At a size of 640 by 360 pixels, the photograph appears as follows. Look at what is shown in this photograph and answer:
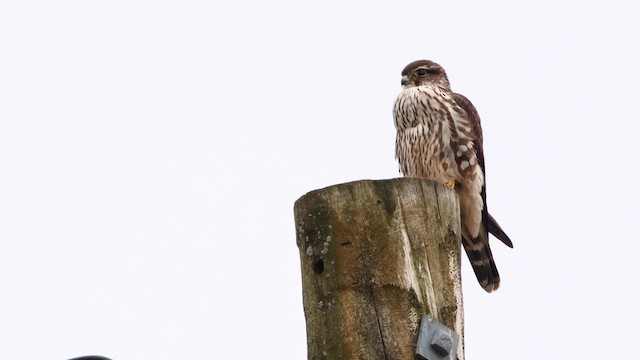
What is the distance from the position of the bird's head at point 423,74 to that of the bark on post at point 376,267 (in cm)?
317

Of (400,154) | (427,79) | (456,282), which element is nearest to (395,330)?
(456,282)

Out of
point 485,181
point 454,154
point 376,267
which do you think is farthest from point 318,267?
point 485,181

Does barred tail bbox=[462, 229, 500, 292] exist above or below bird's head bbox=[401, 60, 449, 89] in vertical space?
below

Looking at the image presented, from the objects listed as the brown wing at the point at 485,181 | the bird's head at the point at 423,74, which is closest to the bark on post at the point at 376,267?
the brown wing at the point at 485,181

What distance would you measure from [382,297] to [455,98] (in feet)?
10.5

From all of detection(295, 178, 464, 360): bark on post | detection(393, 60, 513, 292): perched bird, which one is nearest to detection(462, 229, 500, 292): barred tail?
detection(393, 60, 513, 292): perched bird

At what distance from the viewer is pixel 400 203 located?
8.20ft

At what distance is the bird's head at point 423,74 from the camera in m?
5.69

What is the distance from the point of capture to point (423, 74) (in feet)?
18.8

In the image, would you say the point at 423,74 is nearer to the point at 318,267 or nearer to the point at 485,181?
the point at 485,181

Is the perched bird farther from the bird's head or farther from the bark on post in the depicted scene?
the bark on post

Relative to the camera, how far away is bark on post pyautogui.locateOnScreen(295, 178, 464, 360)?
7.82 feet

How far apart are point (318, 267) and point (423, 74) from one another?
3.37 m

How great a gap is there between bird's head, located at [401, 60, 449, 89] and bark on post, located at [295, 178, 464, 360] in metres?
3.17
